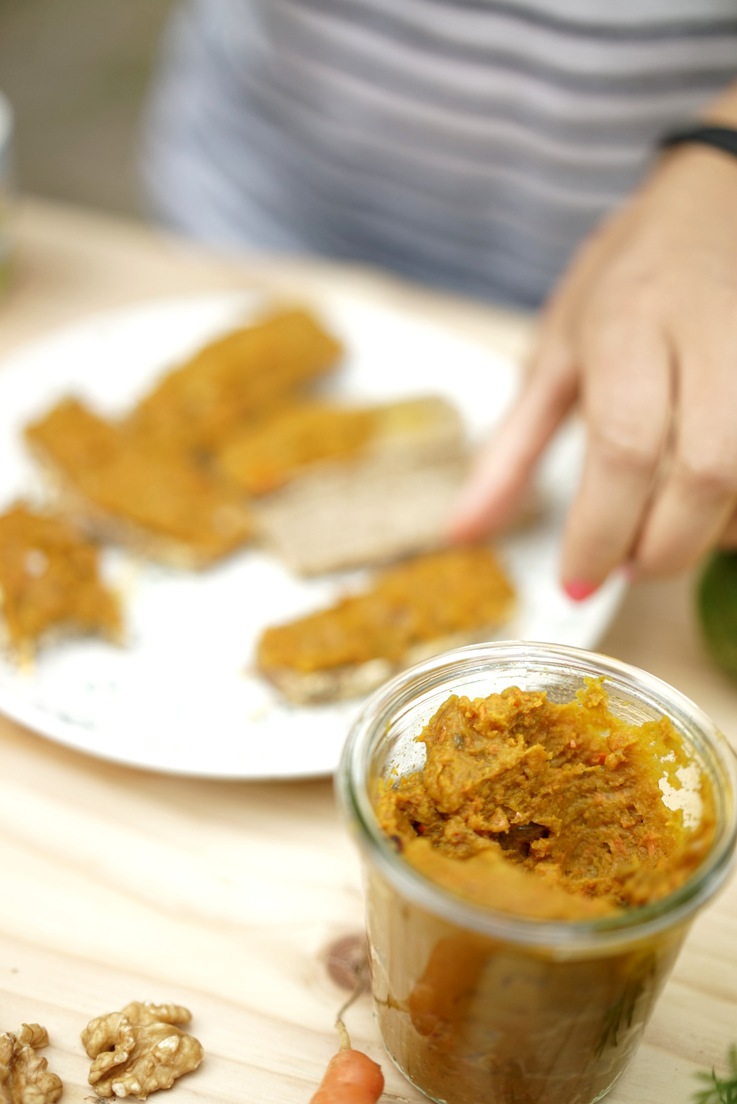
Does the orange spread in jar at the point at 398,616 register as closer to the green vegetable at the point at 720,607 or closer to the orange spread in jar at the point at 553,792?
the green vegetable at the point at 720,607

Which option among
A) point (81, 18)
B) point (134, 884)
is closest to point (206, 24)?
point (134, 884)

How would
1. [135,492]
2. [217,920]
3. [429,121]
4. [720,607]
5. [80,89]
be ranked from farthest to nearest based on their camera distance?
[80,89]
[429,121]
[135,492]
[720,607]
[217,920]

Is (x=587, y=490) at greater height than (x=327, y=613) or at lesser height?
greater

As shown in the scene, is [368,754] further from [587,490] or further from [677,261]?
[677,261]

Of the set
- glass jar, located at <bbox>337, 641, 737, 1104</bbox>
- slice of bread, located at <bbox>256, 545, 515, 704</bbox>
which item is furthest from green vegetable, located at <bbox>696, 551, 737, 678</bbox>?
glass jar, located at <bbox>337, 641, 737, 1104</bbox>

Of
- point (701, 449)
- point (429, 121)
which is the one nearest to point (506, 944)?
point (701, 449)

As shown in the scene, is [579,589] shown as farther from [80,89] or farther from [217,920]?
[80,89]

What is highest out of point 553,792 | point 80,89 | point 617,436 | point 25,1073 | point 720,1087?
point 617,436
